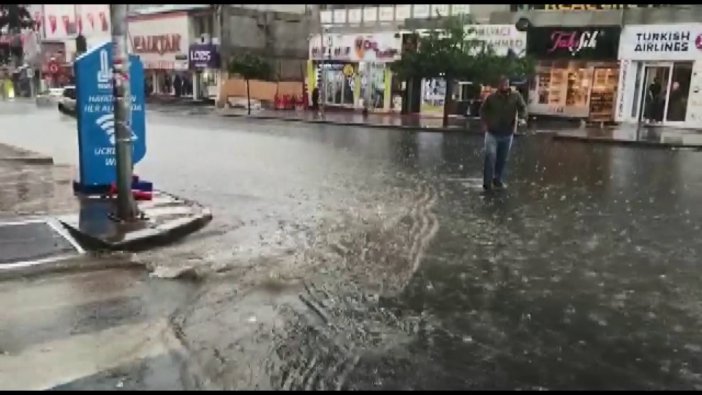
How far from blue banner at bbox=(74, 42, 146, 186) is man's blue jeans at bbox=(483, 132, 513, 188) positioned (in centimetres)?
563

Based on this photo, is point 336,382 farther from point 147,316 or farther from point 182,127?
point 182,127

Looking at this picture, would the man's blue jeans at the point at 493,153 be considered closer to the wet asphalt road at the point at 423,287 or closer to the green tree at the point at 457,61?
the wet asphalt road at the point at 423,287

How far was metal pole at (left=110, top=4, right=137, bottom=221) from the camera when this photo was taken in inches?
307

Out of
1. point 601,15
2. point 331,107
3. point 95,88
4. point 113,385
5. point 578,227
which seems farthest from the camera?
point 331,107

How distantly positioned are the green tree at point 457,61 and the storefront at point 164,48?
26.2 m

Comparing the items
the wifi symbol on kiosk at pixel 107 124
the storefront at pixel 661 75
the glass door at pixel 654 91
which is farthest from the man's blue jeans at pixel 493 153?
the glass door at pixel 654 91

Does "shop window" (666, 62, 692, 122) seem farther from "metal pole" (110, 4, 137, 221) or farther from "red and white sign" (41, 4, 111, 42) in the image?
"red and white sign" (41, 4, 111, 42)

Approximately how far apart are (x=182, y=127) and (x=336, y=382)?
24.1 meters

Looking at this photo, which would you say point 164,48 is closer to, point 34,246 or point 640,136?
point 640,136

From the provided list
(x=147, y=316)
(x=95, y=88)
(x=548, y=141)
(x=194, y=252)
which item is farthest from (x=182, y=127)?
(x=147, y=316)

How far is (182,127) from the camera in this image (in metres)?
26.9

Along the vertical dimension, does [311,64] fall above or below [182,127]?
above

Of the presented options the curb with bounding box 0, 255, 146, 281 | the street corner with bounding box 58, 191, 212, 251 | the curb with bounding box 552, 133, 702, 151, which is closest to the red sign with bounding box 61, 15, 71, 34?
the curb with bounding box 552, 133, 702, 151

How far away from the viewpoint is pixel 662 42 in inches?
1089
